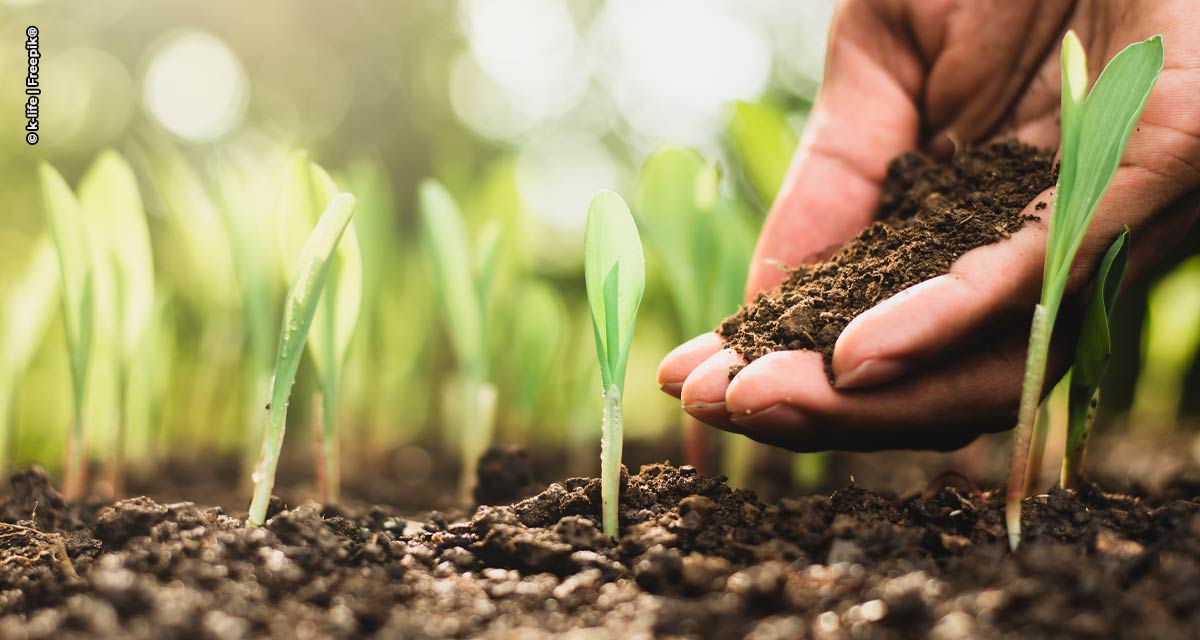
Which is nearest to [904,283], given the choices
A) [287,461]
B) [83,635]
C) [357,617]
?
[357,617]

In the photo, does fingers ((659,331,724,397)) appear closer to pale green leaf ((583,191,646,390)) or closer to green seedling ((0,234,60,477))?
pale green leaf ((583,191,646,390))

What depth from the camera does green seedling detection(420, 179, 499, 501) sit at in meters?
1.33

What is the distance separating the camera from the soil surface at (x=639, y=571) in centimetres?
64

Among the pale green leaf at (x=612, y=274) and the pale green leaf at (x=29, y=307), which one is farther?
the pale green leaf at (x=29, y=307)

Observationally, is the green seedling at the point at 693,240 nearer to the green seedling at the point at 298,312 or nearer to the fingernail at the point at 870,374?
the fingernail at the point at 870,374

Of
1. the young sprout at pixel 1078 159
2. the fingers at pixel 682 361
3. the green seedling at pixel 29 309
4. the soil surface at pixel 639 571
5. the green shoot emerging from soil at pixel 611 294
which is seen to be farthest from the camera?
the green seedling at pixel 29 309

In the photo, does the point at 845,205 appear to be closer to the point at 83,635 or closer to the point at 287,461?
the point at 83,635

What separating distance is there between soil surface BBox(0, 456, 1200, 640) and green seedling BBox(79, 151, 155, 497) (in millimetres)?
383

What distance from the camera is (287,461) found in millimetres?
2141

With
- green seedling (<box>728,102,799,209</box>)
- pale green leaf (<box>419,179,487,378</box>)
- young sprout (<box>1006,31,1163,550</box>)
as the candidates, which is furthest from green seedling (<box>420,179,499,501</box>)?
young sprout (<box>1006,31,1163,550</box>)

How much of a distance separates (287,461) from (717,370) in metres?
1.62

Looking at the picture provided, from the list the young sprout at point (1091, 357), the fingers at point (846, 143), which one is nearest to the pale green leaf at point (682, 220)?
the fingers at point (846, 143)

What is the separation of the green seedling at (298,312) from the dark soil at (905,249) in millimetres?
535

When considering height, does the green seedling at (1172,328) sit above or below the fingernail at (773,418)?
above
